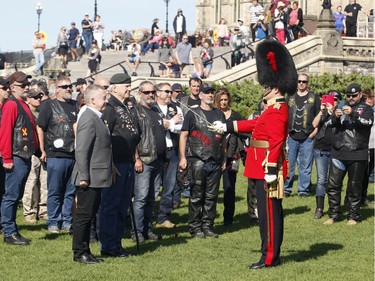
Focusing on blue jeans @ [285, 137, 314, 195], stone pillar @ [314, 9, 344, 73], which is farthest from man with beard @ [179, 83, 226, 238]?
stone pillar @ [314, 9, 344, 73]

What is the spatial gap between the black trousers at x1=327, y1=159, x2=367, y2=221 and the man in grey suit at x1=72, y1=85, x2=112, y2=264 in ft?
16.1

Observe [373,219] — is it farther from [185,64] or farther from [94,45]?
[94,45]

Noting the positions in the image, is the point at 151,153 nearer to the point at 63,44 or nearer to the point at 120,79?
the point at 120,79

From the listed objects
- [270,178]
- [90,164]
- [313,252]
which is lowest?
[313,252]

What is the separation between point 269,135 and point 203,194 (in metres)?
2.80

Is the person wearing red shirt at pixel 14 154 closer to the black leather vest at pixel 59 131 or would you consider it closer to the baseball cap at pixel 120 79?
the black leather vest at pixel 59 131

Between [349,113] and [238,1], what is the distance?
126 ft

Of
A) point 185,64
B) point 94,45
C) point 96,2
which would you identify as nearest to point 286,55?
point 185,64

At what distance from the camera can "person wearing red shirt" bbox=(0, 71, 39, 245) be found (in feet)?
48.3

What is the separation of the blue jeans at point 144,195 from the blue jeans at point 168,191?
4.28ft

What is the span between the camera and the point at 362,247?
14852 mm

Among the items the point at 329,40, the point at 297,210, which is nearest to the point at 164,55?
the point at 329,40

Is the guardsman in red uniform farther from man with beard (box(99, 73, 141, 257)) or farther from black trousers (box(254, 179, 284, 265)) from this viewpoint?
man with beard (box(99, 73, 141, 257))

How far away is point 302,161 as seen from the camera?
20344mm
